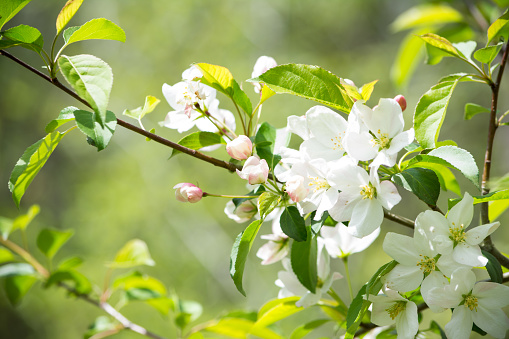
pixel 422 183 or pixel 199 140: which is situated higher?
pixel 199 140

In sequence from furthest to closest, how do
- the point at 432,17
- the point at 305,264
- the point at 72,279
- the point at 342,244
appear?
the point at 432,17
the point at 72,279
the point at 342,244
the point at 305,264

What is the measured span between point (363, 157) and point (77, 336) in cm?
527

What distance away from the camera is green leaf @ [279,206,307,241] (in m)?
0.47

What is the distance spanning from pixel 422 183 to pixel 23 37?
16.1 inches

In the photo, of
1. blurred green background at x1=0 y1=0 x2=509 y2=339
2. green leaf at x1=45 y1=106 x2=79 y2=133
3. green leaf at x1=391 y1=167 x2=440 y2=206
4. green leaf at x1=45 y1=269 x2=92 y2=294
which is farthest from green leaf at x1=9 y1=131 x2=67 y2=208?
blurred green background at x1=0 y1=0 x2=509 y2=339

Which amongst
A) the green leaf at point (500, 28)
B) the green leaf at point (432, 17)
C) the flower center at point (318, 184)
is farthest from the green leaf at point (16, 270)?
the green leaf at point (432, 17)

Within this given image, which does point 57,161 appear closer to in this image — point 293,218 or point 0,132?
point 0,132

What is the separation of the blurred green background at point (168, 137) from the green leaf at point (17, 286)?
3.72 metres

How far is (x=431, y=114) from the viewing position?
496mm

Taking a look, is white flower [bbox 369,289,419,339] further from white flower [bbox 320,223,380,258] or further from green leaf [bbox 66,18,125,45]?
green leaf [bbox 66,18,125,45]

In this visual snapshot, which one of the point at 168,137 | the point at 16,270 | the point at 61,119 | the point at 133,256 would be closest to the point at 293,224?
the point at 61,119

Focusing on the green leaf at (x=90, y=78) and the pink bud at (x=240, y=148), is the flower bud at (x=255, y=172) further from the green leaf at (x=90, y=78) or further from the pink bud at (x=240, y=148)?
the green leaf at (x=90, y=78)

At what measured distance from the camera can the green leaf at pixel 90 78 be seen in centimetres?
41

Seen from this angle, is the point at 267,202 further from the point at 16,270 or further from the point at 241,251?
the point at 16,270
